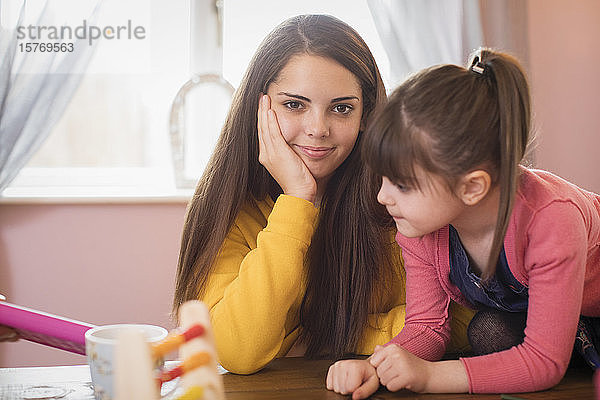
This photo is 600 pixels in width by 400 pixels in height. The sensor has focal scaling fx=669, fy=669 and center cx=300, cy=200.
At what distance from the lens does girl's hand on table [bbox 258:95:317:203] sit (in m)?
1.22

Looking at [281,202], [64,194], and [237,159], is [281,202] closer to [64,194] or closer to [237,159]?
[237,159]

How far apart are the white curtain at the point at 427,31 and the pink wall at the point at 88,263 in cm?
103

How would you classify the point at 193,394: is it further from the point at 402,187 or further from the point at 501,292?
the point at 501,292

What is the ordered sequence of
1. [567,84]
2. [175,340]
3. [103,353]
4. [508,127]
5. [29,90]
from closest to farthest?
[175,340] → [103,353] → [508,127] → [29,90] → [567,84]

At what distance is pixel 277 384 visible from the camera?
0.97 metres

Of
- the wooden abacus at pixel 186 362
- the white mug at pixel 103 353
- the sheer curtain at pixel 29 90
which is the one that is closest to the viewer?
the wooden abacus at pixel 186 362

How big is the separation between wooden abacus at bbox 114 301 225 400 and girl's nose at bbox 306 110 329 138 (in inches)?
24.1

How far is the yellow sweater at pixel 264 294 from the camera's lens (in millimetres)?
1069

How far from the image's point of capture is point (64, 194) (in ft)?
8.12

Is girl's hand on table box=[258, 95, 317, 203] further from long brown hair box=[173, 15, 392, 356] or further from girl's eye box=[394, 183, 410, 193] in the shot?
girl's eye box=[394, 183, 410, 193]

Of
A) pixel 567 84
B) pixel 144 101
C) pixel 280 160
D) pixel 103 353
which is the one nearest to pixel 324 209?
pixel 280 160

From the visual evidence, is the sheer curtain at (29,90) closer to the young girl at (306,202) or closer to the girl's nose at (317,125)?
the young girl at (306,202)

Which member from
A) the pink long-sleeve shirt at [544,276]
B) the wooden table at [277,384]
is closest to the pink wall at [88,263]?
the wooden table at [277,384]

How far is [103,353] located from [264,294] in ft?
1.24
